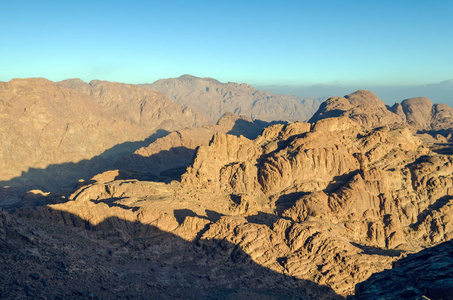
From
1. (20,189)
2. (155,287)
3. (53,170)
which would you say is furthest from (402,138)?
(53,170)

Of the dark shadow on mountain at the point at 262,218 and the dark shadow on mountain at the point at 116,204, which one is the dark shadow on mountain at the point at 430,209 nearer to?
the dark shadow on mountain at the point at 262,218

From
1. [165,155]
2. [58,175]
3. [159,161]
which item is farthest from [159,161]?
[58,175]

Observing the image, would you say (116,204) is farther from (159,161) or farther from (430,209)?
(159,161)

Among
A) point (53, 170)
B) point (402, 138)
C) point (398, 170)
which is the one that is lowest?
point (53, 170)

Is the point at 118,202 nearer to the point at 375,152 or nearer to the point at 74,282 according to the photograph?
the point at 74,282

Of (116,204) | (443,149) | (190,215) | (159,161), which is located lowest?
(159,161)
